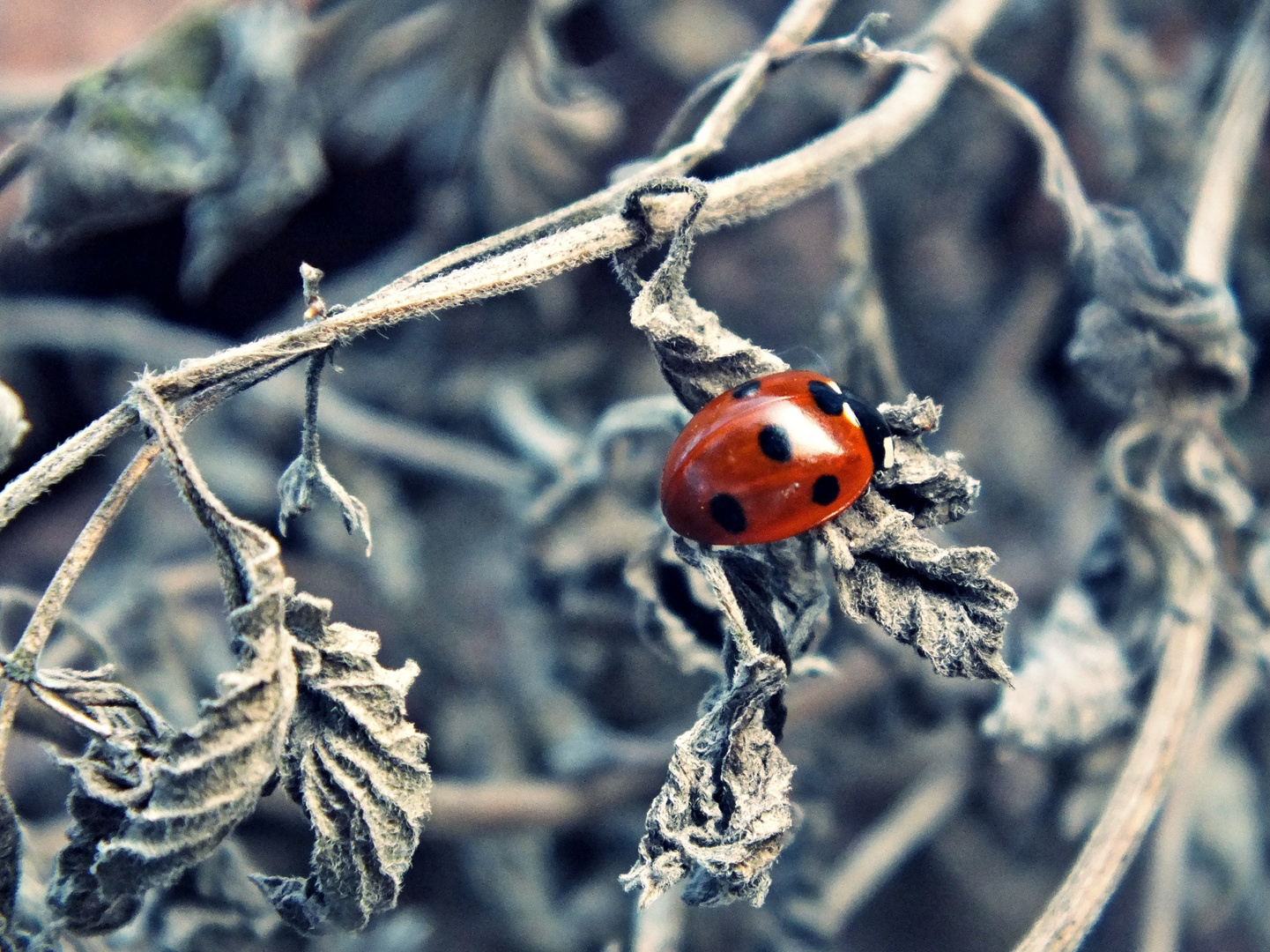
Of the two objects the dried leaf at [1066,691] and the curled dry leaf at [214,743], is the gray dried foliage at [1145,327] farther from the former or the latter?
the curled dry leaf at [214,743]

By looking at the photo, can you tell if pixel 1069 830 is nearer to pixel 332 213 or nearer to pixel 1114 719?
pixel 1114 719

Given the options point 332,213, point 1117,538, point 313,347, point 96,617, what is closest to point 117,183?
point 332,213

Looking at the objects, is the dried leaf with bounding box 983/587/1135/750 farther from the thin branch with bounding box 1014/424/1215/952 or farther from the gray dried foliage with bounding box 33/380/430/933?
the gray dried foliage with bounding box 33/380/430/933

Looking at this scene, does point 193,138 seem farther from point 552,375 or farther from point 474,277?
point 474,277

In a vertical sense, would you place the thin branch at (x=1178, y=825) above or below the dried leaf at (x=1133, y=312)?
below

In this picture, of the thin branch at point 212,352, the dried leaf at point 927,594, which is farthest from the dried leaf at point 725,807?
the thin branch at point 212,352
